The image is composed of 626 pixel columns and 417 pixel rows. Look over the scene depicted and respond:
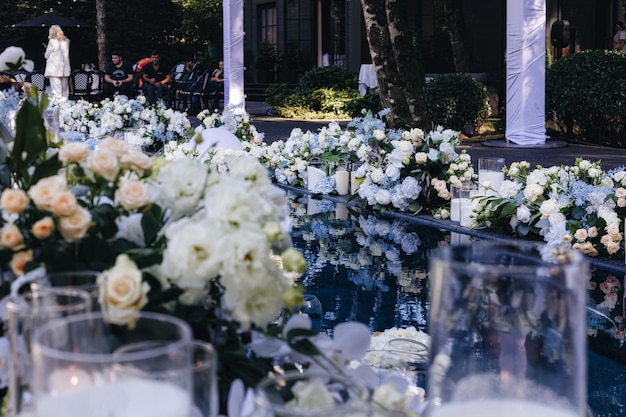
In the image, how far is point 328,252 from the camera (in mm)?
6082

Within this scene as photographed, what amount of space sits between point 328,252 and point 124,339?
4.92m

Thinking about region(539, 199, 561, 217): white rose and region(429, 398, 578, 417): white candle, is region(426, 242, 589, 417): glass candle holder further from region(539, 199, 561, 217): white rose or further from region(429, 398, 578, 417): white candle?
region(539, 199, 561, 217): white rose

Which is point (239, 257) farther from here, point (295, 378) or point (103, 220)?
point (103, 220)

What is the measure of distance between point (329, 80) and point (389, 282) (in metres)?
16.3

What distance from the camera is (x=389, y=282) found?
5246 mm

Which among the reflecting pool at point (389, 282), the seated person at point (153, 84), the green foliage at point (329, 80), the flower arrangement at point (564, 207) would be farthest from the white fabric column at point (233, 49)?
the flower arrangement at point (564, 207)

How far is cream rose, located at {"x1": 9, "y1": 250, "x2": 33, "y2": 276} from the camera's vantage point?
59.7 inches

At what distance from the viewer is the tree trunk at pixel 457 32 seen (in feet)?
59.4

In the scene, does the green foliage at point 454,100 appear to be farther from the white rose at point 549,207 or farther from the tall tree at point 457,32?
the white rose at point 549,207

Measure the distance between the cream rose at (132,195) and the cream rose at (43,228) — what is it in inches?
5.3

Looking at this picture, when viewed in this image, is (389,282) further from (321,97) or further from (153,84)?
(153,84)

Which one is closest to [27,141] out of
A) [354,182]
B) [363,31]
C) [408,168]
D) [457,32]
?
[408,168]

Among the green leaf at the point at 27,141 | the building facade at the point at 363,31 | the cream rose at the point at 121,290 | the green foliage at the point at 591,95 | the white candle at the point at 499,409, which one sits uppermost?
the building facade at the point at 363,31

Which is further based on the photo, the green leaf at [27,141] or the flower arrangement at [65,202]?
the green leaf at [27,141]
